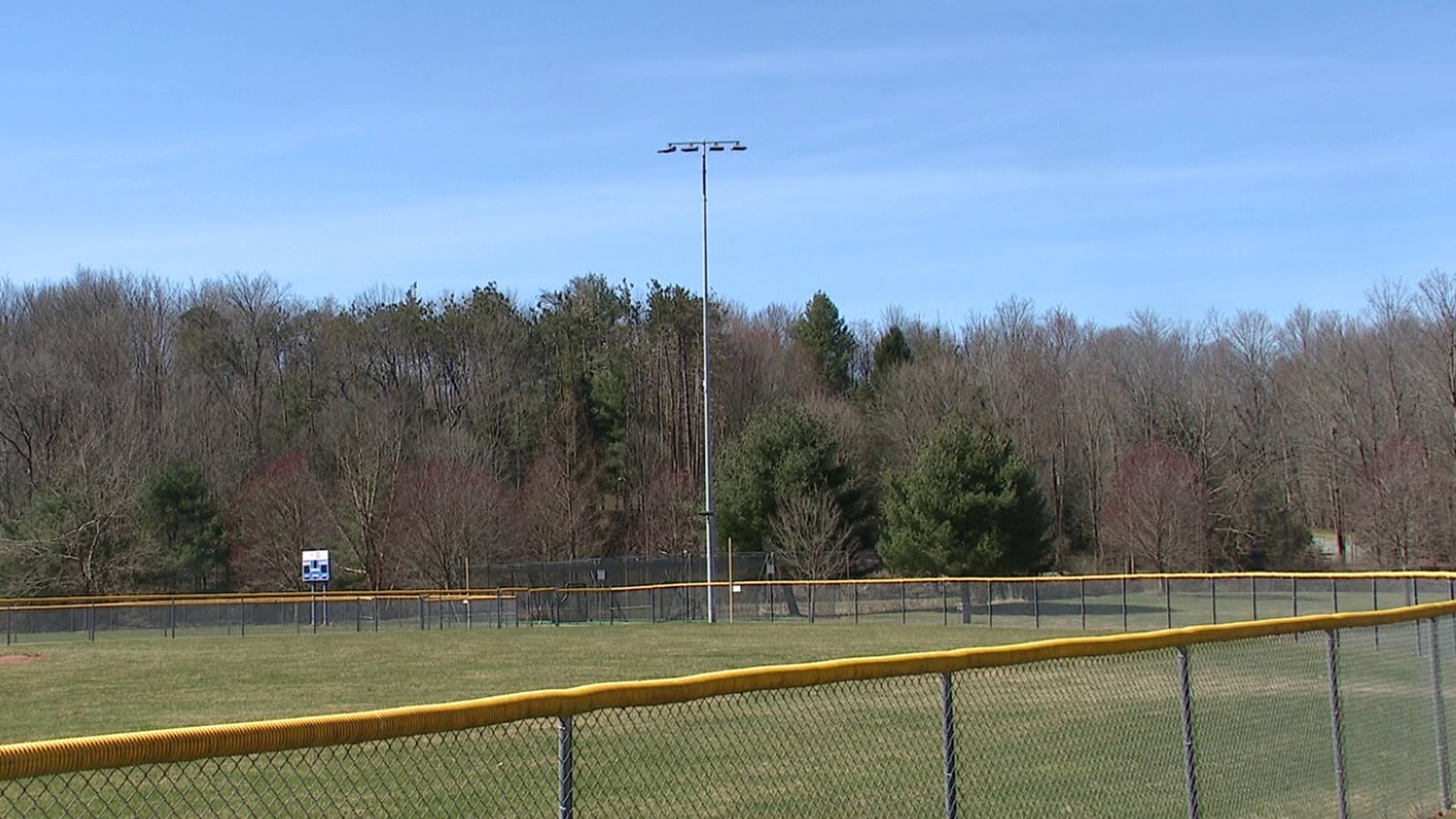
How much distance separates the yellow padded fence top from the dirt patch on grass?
32.4 m

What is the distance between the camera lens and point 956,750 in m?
7.39

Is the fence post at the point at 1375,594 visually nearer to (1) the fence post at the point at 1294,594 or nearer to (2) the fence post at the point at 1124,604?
(1) the fence post at the point at 1294,594

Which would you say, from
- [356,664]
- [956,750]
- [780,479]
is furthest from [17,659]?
[780,479]

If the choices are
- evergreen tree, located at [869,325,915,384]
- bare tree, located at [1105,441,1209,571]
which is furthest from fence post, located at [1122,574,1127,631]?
evergreen tree, located at [869,325,915,384]

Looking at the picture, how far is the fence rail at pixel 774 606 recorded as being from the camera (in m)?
38.2

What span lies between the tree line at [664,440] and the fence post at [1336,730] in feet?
171

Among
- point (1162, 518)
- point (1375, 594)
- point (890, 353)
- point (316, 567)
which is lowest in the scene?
point (1375, 594)

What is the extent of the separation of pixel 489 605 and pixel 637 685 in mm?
46035

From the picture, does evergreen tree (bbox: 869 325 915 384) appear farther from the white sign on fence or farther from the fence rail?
the white sign on fence

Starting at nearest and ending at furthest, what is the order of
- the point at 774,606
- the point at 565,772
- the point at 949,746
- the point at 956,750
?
the point at 565,772 < the point at 949,746 < the point at 956,750 < the point at 774,606

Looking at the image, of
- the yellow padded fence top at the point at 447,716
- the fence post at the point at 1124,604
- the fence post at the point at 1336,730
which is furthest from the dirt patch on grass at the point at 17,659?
the yellow padded fence top at the point at 447,716

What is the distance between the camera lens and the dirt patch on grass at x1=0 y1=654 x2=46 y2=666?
111 ft

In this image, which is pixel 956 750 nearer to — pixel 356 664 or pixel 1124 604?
pixel 356 664

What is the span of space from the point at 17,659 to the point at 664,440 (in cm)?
5907
